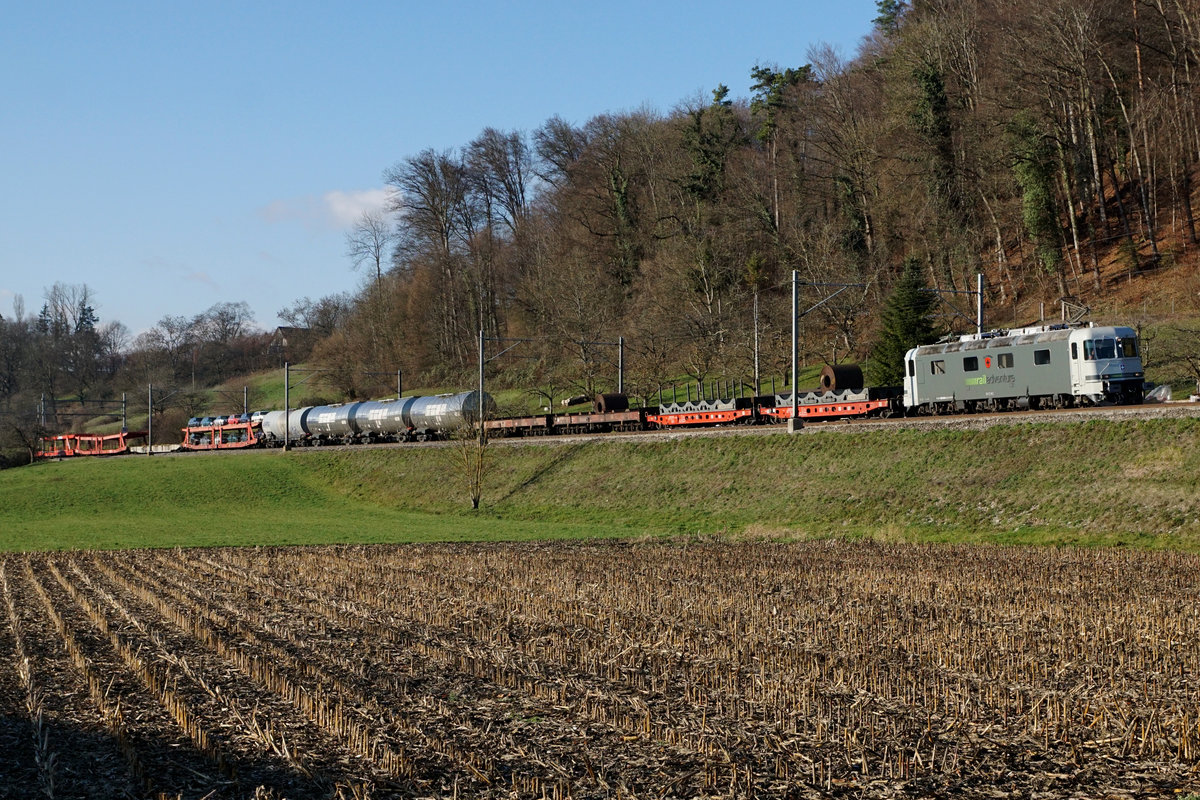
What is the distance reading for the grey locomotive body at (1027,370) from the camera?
129 feet

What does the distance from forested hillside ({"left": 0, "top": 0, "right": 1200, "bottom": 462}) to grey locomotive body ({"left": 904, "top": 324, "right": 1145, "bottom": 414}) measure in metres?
2.39

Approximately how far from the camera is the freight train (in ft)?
129

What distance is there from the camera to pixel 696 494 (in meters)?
45.2

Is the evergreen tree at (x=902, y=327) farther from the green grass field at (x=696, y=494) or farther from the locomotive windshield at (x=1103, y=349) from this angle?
the locomotive windshield at (x=1103, y=349)

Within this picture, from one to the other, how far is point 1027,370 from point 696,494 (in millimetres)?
13683

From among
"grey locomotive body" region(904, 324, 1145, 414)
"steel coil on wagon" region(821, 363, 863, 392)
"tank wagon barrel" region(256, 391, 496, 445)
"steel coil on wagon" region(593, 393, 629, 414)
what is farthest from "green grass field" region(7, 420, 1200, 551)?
"steel coil on wagon" region(821, 363, 863, 392)

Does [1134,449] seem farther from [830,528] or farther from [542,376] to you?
[542,376]

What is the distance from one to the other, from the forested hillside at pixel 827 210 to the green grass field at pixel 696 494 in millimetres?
7339

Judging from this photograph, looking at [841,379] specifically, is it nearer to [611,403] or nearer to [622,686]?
[611,403]

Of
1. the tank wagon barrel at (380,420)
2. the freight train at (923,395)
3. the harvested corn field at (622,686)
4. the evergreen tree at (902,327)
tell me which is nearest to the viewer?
the harvested corn field at (622,686)

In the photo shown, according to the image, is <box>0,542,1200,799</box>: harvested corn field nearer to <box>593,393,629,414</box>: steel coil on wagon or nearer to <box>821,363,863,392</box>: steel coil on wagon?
<box>821,363,863,392</box>: steel coil on wagon

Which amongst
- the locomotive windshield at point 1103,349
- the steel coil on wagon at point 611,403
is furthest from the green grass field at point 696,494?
the steel coil on wagon at point 611,403

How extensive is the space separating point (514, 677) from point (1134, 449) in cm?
2594

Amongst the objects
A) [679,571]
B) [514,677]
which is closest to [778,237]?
[679,571]
